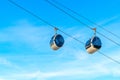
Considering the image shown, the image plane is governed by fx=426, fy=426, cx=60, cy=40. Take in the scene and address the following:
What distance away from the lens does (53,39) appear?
37375mm

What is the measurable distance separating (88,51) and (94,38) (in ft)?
4.19

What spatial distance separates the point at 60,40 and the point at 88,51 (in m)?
2.76

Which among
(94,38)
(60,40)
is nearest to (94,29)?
(94,38)

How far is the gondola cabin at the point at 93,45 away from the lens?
123ft

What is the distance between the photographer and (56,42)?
3697 centimetres

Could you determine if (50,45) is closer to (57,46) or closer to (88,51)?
(57,46)

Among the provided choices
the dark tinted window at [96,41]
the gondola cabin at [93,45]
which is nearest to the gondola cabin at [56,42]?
the gondola cabin at [93,45]

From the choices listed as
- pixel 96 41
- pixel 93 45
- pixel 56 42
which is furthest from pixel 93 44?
pixel 56 42

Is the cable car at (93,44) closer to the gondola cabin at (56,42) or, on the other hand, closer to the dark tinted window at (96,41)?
the dark tinted window at (96,41)

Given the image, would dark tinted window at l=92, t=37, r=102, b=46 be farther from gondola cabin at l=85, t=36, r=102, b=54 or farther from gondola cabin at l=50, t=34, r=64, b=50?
gondola cabin at l=50, t=34, r=64, b=50

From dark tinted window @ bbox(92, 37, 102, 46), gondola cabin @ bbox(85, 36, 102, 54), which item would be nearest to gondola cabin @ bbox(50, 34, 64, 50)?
gondola cabin @ bbox(85, 36, 102, 54)

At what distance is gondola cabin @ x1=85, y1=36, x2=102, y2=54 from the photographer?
1480 inches

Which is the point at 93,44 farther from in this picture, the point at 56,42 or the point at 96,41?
the point at 56,42

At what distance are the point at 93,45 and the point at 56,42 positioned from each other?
3314 mm
